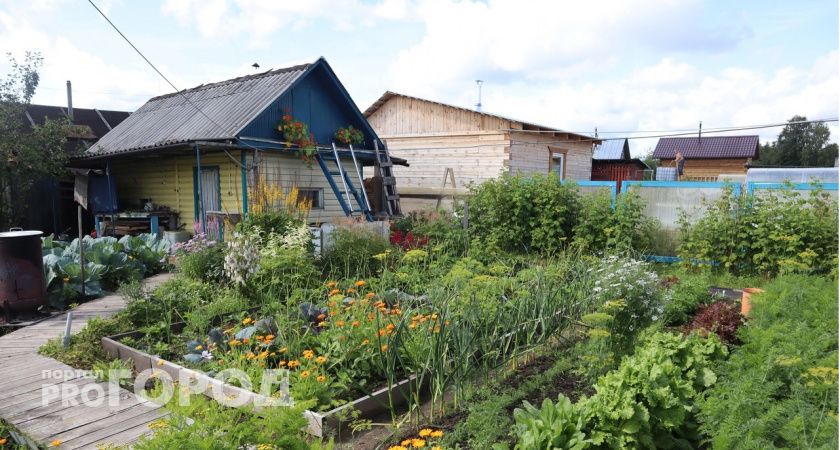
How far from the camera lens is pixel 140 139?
12.9 meters

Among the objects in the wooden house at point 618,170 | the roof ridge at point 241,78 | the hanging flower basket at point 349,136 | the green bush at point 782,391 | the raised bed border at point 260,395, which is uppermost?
the roof ridge at point 241,78

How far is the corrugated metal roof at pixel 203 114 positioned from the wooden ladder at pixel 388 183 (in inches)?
106

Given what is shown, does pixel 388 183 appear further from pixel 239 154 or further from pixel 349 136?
pixel 239 154

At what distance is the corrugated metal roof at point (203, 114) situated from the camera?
11.0 meters

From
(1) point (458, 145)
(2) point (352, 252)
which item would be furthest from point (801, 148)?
(2) point (352, 252)

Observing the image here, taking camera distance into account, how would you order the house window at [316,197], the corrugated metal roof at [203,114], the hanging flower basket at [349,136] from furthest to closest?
1. the hanging flower basket at [349,136]
2. the house window at [316,197]
3. the corrugated metal roof at [203,114]

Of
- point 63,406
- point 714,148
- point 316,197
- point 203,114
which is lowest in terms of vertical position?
point 63,406

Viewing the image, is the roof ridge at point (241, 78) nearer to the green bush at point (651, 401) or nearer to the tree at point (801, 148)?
the green bush at point (651, 401)

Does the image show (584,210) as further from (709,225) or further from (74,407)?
(74,407)

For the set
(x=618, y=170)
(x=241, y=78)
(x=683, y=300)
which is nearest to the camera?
(x=683, y=300)

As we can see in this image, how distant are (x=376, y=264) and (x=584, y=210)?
159 inches

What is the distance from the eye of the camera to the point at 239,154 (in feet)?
35.2

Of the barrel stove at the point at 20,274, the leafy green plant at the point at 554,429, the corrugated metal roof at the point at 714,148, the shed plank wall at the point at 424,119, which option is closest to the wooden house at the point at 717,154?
the corrugated metal roof at the point at 714,148

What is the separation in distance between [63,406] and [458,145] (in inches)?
560
